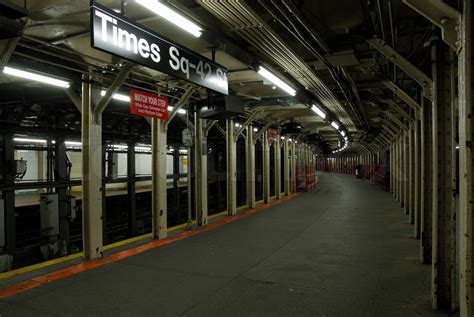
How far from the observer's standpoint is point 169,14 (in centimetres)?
343

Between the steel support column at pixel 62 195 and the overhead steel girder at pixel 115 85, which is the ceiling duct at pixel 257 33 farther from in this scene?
the steel support column at pixel 62 195

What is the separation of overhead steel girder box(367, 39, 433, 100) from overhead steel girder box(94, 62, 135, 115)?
3.58 meters

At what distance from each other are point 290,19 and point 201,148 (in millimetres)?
5340

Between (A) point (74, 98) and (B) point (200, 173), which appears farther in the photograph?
(B) point (200, 173)

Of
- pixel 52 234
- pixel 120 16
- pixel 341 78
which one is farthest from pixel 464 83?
pixel 52 234

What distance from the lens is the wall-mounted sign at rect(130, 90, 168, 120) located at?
225 inches

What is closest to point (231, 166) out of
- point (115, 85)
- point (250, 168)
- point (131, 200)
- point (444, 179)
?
point (250, 168)

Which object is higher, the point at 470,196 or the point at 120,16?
the point at 120,16

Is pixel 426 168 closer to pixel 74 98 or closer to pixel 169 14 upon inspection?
pixel 169 14

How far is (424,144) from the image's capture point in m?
4.94

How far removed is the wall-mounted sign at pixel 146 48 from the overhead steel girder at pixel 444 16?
240 centimetres

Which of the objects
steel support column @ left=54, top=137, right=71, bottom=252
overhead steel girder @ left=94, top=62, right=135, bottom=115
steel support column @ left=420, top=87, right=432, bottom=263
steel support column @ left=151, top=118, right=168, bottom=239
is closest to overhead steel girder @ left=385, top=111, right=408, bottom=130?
steel support column @ left=420, top=87, right=432, bottom=263

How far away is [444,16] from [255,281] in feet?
12.0

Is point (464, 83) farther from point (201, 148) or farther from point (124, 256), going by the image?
point (201, 148)
